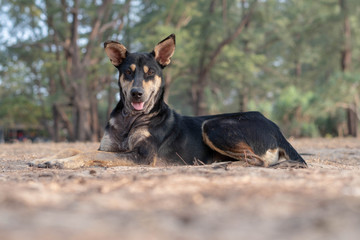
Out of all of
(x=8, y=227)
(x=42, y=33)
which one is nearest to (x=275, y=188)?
(x=8, y=227)

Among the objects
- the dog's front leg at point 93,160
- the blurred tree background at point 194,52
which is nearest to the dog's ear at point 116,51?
the dog's front leg at point 93,160

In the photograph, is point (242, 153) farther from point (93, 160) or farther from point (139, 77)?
point (93, 160)

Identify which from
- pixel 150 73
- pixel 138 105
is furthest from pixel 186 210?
pixel 150 73

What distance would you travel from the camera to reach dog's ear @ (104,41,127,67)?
555 cm

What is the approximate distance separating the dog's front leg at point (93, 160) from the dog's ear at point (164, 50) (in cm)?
172

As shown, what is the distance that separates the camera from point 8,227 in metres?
1.64

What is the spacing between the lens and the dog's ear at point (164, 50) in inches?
225

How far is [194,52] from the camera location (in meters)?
22.6

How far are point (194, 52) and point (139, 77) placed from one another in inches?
699

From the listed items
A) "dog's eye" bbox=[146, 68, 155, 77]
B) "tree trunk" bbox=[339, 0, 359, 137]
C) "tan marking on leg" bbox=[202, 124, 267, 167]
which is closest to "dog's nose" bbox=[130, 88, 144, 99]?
"dog's eye" bbox=[146, 68, 155, 77]

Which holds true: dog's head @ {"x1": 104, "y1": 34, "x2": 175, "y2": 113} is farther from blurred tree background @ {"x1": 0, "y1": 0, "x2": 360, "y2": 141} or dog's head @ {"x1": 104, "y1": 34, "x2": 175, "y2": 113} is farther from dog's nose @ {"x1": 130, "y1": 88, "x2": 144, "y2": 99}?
blurred tree background @ {"x1": 0, "y1": 0, "x2": 360, "y2": 141}

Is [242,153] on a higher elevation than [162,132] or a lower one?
lower

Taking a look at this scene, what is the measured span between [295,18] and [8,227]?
1206 inches

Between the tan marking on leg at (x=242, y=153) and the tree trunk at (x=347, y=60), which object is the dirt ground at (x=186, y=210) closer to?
the tan marking on leg at (x=242, y=153)
